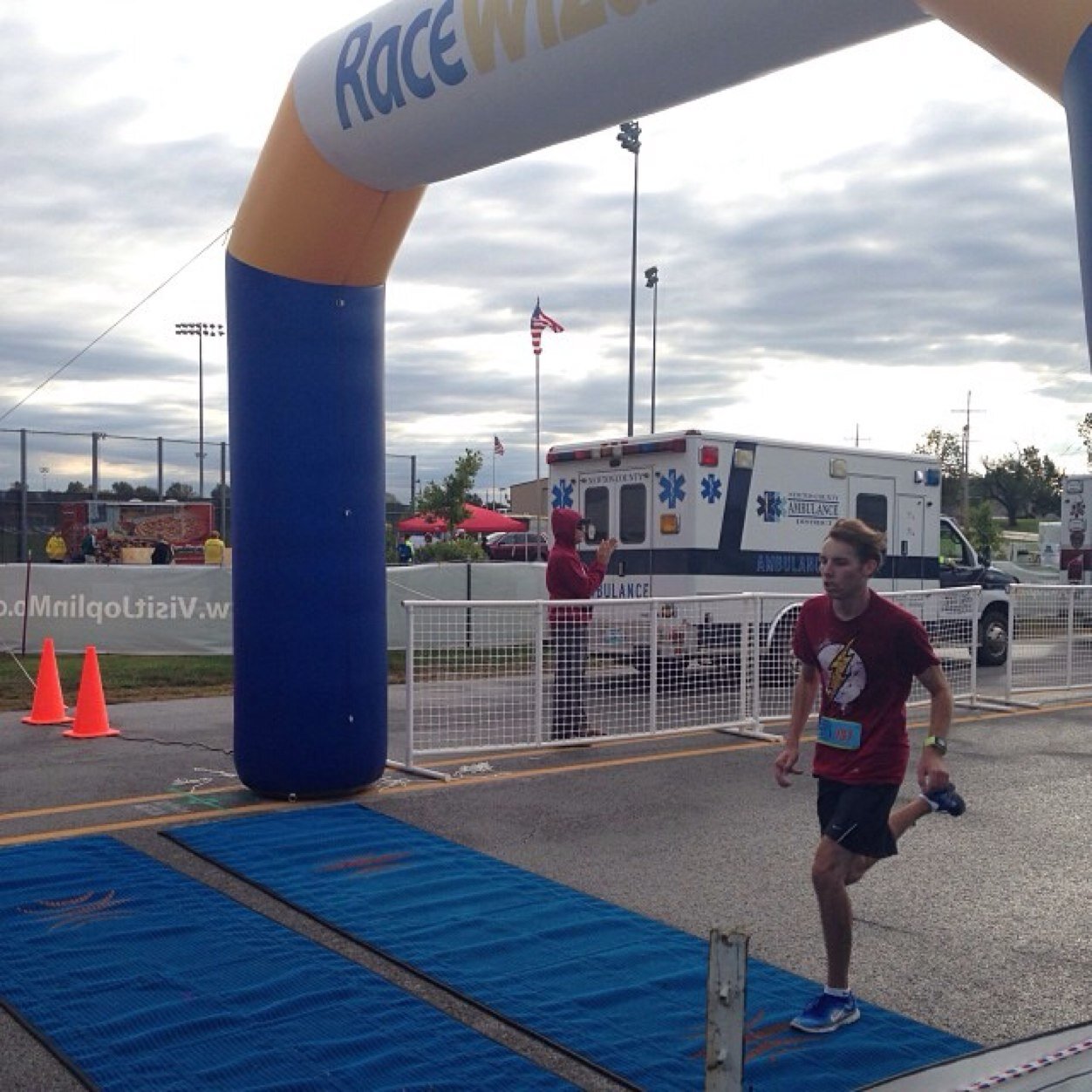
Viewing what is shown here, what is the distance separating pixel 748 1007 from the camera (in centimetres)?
490

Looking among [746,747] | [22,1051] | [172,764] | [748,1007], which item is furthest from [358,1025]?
[746,747]

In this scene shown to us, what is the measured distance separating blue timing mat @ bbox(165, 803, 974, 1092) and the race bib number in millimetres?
1043

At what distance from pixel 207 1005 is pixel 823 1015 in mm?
2268

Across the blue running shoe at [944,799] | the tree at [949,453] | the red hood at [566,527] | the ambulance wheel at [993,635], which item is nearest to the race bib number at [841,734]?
the blue running shoe at [944,799]

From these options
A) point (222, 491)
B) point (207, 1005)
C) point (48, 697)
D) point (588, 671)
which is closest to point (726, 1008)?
point (207, 1005)

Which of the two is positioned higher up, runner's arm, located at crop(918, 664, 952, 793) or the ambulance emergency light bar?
the ambulance emergency light bar

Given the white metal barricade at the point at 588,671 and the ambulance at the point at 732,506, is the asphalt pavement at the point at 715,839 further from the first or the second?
the ambulance at the point at 732,506

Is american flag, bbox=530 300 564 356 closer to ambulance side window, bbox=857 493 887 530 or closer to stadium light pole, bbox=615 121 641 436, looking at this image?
stadium light pole, bbox=615 121 641 436

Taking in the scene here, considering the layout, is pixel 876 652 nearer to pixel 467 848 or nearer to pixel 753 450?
pixel 467 848

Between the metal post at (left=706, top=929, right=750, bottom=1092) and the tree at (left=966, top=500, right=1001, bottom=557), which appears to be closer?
the metal post at (left=706, top=929, right=750, bottom=1092)

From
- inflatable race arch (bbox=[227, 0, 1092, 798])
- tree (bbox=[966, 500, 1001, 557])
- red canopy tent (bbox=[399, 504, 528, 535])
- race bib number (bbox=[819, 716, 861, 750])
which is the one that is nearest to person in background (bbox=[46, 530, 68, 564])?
red canopy tent (bbox=[399, 504, 528, 535])

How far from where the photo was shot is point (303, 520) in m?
7.92

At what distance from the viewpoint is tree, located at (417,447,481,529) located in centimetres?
4084

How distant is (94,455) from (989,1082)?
106 feet
